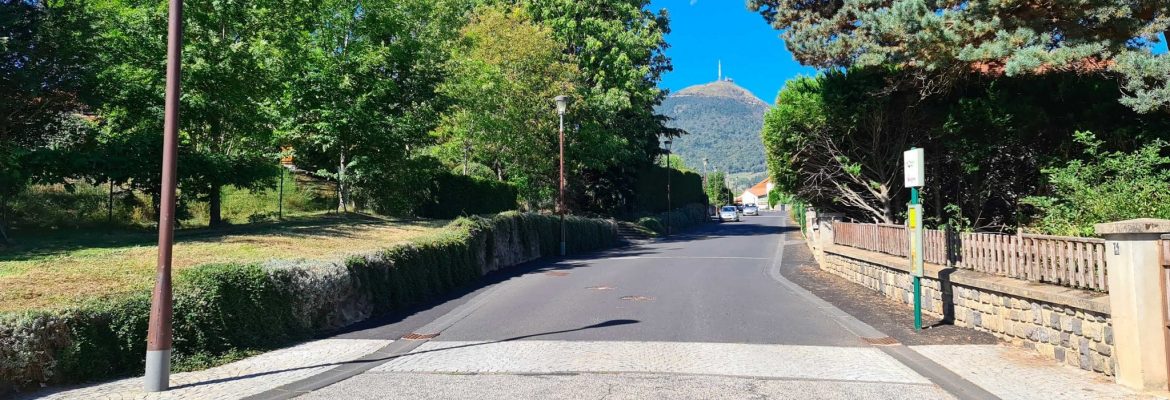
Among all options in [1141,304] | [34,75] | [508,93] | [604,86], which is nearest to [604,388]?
[1141,304]

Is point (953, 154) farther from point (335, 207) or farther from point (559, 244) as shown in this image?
point (335, 207)

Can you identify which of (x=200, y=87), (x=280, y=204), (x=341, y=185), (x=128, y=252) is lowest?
(x=128, y=252)

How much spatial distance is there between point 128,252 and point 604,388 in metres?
7.74

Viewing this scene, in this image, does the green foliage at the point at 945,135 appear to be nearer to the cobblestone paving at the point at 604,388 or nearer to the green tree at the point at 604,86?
the cobblestone paving at the point at 604,388

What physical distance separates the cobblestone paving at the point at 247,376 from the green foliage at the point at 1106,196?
949cm

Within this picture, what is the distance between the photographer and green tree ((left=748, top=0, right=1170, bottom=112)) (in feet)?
34.1

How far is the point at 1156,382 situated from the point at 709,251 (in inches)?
789

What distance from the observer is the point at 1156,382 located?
602cm

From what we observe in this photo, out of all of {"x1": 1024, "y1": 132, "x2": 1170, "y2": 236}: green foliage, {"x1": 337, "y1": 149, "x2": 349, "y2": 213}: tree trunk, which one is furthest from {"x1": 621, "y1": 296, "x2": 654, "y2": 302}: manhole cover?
{"x1": 337, "y1": 149, "x2": 349, "y2": 213}: tree trunk

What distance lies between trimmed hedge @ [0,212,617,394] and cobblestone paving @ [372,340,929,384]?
1.84 meters

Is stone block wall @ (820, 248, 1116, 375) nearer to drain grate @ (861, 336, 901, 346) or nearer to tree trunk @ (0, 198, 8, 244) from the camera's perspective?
drain grate @ (861, 336, 901, 346)

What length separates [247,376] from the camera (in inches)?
271

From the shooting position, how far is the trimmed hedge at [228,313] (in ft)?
19.7

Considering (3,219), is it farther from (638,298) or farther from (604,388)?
(604,388)
